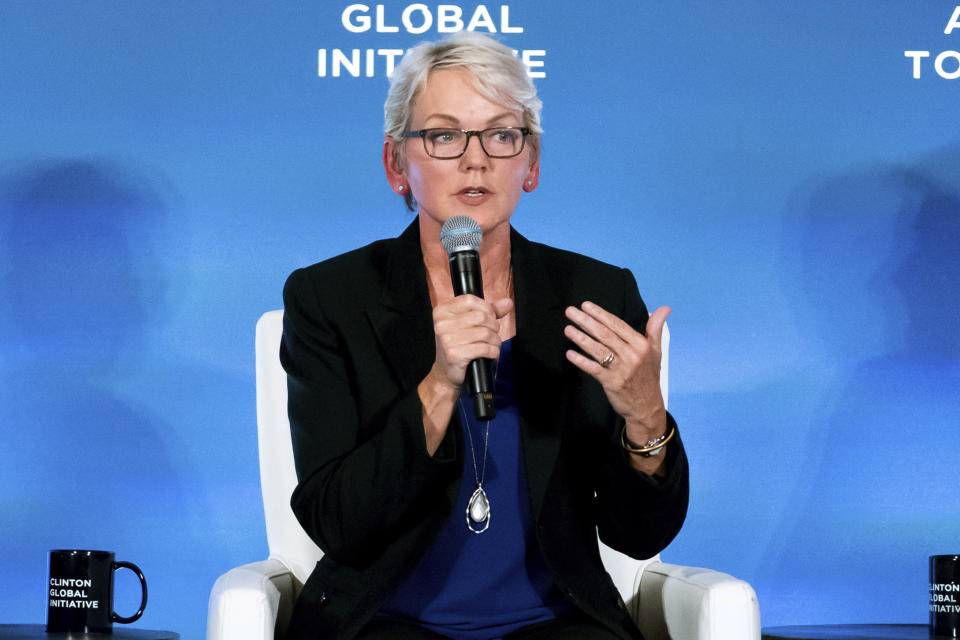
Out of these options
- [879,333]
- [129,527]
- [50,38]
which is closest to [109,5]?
[50,38]

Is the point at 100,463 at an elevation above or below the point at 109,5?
below

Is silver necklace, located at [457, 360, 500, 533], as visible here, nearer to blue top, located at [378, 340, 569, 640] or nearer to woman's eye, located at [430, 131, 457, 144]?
blue top, located at [378, 340, 569, 640]

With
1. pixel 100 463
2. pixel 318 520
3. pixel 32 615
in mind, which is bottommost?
pixel 32 615

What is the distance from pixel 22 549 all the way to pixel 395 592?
1.48m

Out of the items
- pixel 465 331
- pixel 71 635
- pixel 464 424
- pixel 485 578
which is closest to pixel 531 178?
pixel 464 424

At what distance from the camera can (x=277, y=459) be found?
2.08m

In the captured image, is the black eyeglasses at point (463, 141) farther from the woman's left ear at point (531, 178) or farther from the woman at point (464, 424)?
the woman's left ear at point (531, 178)

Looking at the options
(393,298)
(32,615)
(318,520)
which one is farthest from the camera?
(32,615)

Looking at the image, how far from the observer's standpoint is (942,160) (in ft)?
9.44

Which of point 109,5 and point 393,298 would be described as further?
point 109,5

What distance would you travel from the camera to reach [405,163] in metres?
1.88

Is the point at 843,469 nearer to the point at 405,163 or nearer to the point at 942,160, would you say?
the point at 942,160

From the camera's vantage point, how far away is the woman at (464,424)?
5.28 ft

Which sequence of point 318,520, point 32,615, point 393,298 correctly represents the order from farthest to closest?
point 32,615 < point 393,298 < point 318,520
